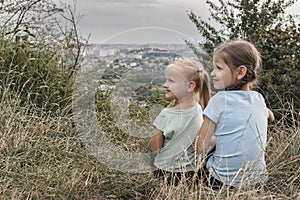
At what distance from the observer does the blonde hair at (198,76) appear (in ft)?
10.6

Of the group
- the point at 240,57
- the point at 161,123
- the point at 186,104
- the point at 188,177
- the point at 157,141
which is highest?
the point at 240,57

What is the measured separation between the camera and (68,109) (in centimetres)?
441

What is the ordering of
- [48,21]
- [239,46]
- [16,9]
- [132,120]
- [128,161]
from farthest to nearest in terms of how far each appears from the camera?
[16,9] < [48,21] < [132,120] < [128,161] < [239,46]

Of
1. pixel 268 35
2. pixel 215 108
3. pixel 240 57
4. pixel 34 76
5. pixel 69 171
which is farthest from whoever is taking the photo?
pixel 268 35

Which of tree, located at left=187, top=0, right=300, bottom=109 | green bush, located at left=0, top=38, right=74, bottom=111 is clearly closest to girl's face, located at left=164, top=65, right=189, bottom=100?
green bush, located at left=0, top=38, right=74, bottom=111

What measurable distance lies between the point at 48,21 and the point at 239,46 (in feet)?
10.2

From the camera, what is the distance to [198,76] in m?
3.25

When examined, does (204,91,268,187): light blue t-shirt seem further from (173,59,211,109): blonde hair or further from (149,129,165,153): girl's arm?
(149,129,165,153): girl's arm

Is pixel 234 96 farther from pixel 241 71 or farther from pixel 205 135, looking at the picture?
pixel 205 135

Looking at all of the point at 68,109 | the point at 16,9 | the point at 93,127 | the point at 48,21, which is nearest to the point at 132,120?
the point at 93,127

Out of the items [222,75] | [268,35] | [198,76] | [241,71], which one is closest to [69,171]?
[198,76]

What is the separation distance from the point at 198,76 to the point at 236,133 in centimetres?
41

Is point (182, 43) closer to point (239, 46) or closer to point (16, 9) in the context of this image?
point (239, 46)

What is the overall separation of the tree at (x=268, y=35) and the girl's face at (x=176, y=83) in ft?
9.99
